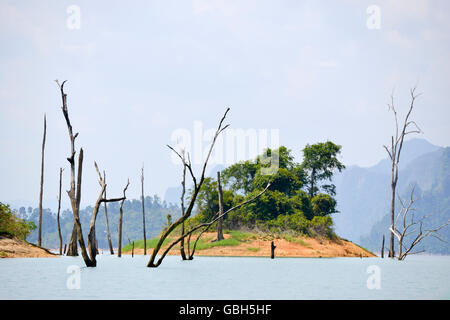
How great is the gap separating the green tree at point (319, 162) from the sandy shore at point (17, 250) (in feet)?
123

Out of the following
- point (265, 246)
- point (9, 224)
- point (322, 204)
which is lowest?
point (265, 246)

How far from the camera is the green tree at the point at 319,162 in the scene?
67312 mm

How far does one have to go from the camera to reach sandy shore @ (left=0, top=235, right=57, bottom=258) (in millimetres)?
37969

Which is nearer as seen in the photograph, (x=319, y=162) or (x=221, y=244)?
(x=221, y=244)

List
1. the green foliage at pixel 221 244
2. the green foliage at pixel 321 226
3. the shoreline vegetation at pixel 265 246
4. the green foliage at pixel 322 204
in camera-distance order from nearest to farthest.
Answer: the shoreline vegetation at pixel 265 246 → the green foliage at pixel 221 244 → the green foliage at pixel 321 226 → the green foliage at pixel 322 204

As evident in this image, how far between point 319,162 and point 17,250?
40.7 meters

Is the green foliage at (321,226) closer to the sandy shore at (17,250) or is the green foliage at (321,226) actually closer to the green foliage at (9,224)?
the sandy shore at (17,250)

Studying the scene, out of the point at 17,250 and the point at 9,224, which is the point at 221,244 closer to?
the point at 9,224

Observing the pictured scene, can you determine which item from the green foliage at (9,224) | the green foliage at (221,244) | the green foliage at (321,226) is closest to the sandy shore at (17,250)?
the green foliage at (9,224)

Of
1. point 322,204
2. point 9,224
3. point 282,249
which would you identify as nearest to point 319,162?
point 322,204

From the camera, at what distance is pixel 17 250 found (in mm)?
38906

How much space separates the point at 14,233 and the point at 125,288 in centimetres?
2720
